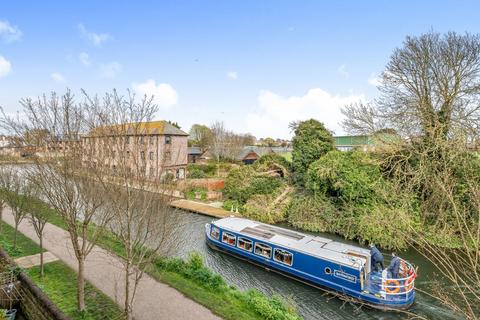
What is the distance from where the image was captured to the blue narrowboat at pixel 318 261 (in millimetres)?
11609

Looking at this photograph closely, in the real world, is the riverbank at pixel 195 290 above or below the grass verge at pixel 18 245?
below

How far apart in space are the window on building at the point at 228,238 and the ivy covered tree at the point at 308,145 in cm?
1080

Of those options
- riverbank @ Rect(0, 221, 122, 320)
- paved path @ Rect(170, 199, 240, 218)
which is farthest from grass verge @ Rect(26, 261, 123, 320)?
paved path @ Rect(170, 199, 240, 218)

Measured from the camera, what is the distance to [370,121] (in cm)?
2134

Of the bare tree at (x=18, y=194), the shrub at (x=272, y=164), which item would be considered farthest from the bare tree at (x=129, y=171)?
the shrub at (x=272, y=164)

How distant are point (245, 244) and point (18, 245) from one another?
11209mm

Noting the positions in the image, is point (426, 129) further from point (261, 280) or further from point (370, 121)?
point (261, 280)

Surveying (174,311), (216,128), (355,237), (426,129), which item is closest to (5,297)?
(174,311)

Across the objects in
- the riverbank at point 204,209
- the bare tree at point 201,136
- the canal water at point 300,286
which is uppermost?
the bare tree at point 201,136

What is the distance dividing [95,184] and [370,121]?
62.2ft

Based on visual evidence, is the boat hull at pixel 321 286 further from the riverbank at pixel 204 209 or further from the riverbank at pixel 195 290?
the riverbank at pixel 204 209

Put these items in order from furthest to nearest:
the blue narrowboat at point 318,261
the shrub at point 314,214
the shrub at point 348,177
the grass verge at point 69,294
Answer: the shrub at point 314,214 → the shrub at point 348,177 → the blue narrowboat at point 318,261 → the grass verge at point 69,294

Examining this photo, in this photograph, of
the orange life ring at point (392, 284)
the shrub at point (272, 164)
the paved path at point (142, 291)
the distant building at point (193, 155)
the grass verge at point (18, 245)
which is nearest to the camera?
the paved path at point (142, 291)

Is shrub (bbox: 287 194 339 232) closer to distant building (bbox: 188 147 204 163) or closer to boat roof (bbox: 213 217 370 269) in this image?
boat roof (bbox: 213 217 370 269)
